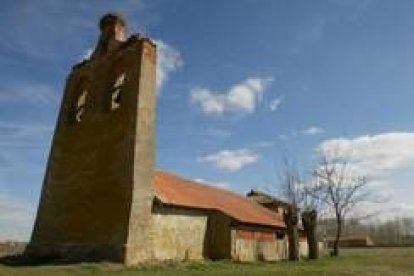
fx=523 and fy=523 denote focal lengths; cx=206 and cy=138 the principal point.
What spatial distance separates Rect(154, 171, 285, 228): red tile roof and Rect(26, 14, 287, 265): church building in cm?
15

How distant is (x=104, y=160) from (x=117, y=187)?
2071mm

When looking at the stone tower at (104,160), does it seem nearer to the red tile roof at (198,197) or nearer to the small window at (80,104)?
the small window at (80,104)

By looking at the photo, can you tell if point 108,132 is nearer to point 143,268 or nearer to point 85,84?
point 85,84

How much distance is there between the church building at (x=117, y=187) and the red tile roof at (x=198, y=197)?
0.15m

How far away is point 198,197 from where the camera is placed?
106ft

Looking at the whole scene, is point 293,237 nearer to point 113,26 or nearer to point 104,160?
point 104,160

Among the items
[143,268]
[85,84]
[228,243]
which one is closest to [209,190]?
[228,243]

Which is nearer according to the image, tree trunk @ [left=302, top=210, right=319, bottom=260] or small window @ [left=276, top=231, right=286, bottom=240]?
tree trunk @ [left=302, top=210, right=319, bottom=260]

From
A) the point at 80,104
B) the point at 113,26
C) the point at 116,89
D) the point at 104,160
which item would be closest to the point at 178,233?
the point at 104,160

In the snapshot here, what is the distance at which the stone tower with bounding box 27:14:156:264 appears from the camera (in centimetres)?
2425

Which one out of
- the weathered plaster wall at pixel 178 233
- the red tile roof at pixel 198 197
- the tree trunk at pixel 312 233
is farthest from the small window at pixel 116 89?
the tree trunk at pixel 312 233

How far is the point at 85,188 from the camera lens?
87.8ft

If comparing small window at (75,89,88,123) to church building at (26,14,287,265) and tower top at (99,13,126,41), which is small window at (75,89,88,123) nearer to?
church building at (26,14,287,265)

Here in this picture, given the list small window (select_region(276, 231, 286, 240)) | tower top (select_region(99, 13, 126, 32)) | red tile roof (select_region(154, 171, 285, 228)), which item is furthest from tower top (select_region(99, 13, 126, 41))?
small window (select_region(276, 231, 286, 240))
